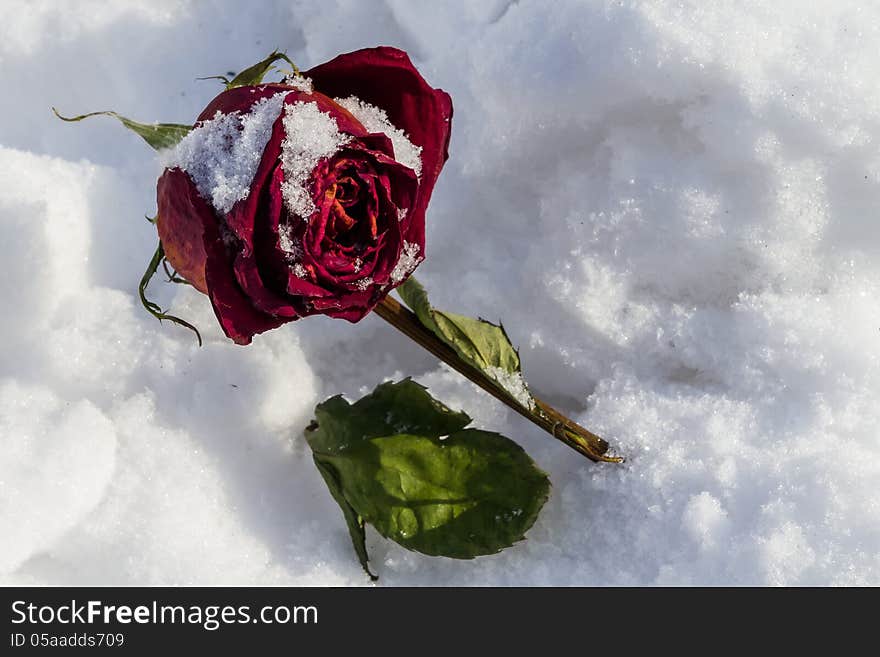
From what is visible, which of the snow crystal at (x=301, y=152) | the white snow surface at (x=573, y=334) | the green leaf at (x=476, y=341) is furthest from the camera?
the white snow surface at (x=573, y=334)

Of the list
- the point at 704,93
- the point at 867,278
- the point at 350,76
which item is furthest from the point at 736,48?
the point at 350,76

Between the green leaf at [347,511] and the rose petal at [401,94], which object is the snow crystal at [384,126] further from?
the green leaf at [347,511]

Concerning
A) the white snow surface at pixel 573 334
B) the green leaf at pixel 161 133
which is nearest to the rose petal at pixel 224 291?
the green leaf at pixel 161 133

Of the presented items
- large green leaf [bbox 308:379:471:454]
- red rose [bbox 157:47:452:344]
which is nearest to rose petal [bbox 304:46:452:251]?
red rose [bbox 157:47:452:344]

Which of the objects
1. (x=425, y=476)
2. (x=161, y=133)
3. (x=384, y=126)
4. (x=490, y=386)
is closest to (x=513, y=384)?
(x=490, y=386)

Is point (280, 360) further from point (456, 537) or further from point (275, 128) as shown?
point (275, 128)

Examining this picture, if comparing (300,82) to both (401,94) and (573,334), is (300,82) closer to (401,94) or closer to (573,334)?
(401,94)

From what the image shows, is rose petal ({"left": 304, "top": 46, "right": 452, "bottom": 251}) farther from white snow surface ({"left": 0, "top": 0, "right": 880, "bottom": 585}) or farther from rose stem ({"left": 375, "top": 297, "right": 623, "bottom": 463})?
white snow surface ({"left": 0, "top": 0, "right": 880, "bottom": 585})
